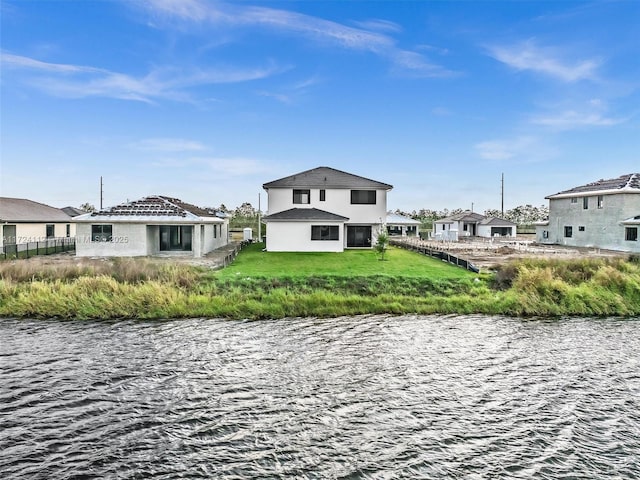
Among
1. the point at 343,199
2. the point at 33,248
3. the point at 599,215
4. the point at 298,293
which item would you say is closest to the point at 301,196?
the point at 343,199

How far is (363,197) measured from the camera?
3809 centimetres

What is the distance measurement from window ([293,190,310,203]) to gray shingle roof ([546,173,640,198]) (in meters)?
26.8

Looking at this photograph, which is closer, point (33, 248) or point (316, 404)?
point (316, 404)

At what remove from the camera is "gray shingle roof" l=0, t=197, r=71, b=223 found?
3450cm

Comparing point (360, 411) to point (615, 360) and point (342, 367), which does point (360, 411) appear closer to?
point (342, 367)

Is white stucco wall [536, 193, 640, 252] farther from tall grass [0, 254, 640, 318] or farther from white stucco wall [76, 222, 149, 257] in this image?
white stucco wall [76, 222, 149, 257]

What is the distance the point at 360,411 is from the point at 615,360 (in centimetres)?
839

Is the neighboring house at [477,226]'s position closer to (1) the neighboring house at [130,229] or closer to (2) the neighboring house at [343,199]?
(2) the neighboring house at [343,199]

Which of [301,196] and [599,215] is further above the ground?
[301,196]

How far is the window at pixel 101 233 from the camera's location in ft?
97.2

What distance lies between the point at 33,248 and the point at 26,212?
6.43 m

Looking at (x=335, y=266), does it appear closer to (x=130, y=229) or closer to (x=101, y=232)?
(x=130, y=229)

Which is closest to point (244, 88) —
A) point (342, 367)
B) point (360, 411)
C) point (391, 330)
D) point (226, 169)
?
point (226, 169)

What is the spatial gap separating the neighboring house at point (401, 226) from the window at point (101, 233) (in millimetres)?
33447
